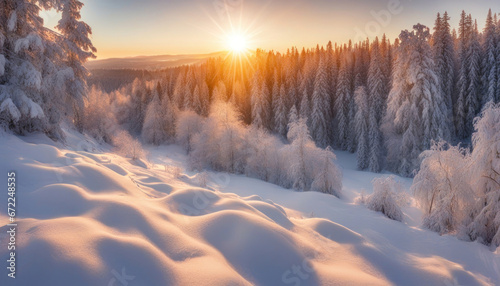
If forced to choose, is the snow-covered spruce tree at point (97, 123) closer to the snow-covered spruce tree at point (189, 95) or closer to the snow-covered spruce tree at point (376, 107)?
the snow-covered spruce tree at point (189, 95)

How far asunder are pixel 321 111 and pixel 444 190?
32715 millimetres

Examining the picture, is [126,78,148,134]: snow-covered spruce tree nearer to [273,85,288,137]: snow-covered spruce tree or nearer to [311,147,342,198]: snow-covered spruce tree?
[273,85,288,137]: snow-covered spruce tree

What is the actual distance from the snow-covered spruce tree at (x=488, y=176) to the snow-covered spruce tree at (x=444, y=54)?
2632 cm

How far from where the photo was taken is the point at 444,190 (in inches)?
539

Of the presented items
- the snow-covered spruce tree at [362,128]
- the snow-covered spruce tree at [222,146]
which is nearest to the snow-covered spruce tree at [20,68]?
the snow-covered spruce tree at [222,146]

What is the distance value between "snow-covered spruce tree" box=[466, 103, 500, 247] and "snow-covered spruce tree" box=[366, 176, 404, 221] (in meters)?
3.70

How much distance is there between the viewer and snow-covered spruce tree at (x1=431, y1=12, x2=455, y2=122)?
3325 cm

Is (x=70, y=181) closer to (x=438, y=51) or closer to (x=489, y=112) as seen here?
(x=489, y=112)

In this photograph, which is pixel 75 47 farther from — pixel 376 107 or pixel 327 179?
pixel 376 107

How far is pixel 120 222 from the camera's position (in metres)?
5.10

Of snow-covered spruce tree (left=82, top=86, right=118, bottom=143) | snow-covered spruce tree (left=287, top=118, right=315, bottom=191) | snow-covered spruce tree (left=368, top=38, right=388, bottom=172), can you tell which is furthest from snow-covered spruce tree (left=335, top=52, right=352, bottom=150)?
snow-covered spruce tree (left=82, top=86, right=118, bottom=143)

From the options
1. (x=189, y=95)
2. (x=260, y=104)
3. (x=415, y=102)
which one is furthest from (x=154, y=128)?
(x=415, y=102)

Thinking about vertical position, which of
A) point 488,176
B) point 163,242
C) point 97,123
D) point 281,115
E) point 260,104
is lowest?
point 488,176

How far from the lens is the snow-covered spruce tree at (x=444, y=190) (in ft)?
41.5
